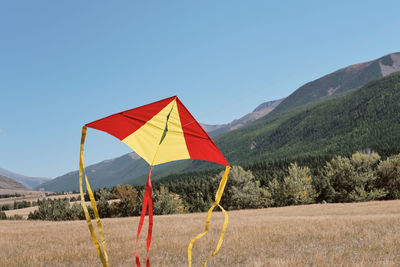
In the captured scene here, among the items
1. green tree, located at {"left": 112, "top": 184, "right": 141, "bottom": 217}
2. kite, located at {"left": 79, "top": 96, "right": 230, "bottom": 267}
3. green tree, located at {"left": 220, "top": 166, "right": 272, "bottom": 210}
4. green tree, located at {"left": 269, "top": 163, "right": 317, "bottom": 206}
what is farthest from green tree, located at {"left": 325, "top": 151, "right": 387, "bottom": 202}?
kite, located at {"left": 79, "top": 96, "right": 230, "bottom": 267}

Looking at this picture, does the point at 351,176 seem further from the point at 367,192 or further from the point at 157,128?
A: the point at 157,128

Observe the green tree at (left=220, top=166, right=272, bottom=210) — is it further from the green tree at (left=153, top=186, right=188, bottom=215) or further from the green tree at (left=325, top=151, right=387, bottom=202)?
the green tree at (left=325, top=151, right=387, bottom=202)

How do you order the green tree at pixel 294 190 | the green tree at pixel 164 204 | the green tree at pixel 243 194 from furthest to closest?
the green tree at pixel 243 194 < the green tree at pixel 294 190 < the green tree at pixel 164 204

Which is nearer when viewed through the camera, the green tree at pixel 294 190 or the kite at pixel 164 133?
the kite at pixel 164 133

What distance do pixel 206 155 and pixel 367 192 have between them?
290ft

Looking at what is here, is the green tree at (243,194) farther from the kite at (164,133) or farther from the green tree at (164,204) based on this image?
A: the kite at (164,133)

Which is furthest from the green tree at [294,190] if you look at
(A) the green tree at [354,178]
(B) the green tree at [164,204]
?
(B) the green tree at [164,204]

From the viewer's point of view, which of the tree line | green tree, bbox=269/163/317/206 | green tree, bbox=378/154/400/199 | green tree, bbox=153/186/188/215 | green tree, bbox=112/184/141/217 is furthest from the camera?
green tree, bbox=112/184/141/217

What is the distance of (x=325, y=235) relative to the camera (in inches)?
578

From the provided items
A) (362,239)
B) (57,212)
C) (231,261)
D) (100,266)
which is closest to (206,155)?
(231,261)

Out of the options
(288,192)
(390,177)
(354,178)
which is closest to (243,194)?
(288,192)

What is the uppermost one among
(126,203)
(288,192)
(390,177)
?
(126,203)

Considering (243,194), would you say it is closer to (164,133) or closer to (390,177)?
(390,177)

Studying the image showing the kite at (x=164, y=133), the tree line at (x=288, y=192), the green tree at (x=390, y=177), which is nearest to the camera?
the kite at (x=164, y=133)
